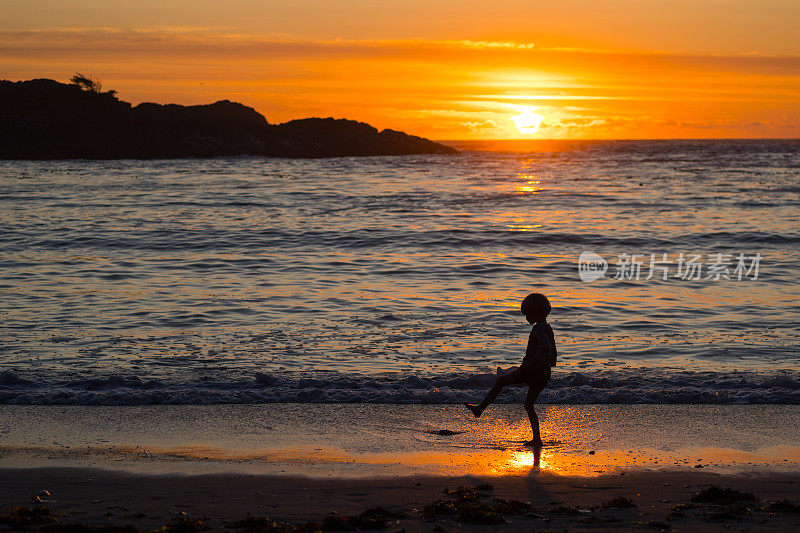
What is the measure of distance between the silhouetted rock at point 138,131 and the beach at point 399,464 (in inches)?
3887

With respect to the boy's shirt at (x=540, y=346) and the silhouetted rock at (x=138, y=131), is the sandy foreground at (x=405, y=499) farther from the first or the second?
the silhouetted rock at (x=138, y=131)

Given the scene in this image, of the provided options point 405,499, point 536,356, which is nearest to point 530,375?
point 536,356

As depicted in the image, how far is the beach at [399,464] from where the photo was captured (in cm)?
493

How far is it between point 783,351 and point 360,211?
75.4 ft

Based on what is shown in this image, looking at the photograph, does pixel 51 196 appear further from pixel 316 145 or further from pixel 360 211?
pixel 316 145

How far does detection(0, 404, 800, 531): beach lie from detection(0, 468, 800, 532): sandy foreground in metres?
0.02

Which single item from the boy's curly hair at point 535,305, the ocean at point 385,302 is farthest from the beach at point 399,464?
the boy's curly hair at point 535,305

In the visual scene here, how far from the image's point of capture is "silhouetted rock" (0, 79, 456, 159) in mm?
101500

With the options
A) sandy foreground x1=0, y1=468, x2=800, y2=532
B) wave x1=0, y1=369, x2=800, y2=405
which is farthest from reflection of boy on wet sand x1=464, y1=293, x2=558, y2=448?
wave x1=0, y1=369, x2=800, y2=405

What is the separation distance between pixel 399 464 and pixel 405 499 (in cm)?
85

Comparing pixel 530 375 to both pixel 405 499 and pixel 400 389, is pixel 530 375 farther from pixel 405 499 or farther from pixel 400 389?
pixel 400 389

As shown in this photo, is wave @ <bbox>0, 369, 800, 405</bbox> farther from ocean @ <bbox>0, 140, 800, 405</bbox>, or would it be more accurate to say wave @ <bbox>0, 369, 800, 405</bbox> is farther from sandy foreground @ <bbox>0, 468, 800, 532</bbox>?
sandy foreground @ <bbox>0, 468, 800, 532</bbox>

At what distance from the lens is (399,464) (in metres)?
6.10

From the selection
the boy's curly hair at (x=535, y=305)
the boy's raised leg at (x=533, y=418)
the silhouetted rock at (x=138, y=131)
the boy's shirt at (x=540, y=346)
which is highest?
the silhouetted rock at (x=138, y=131)
